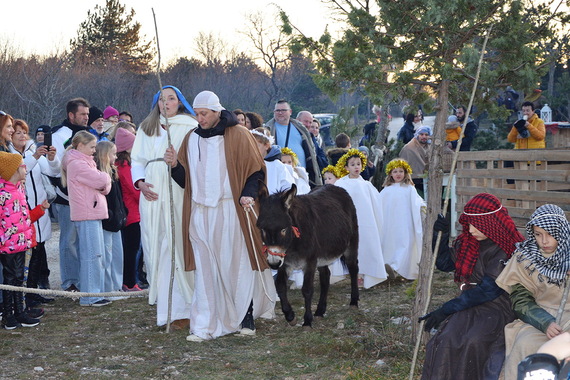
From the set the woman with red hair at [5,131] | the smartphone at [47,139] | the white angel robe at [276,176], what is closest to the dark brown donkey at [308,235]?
the white angel robe at [276,176]

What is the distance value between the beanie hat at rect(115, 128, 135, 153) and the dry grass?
232 cm

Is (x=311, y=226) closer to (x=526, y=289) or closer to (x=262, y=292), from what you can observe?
(x=262, y=292)

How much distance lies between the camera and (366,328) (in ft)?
23.9

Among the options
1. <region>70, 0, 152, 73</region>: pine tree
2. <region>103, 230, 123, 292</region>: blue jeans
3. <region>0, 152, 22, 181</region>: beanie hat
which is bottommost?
<region>103, 230, 123, 292</region>: blue jeans

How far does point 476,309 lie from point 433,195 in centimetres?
164

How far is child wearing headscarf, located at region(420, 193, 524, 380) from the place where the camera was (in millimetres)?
4613

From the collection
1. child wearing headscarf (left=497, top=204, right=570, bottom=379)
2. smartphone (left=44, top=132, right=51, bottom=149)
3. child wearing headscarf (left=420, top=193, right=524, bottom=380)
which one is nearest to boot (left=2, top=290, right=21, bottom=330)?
smartphone (left=44, top=132, right=51, bottom=149)

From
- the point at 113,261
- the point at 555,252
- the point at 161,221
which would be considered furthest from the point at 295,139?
the point at 555,252

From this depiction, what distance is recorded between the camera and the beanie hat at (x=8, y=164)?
7203mm

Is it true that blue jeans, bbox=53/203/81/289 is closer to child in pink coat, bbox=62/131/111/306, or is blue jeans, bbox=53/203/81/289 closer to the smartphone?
child in pink coat, bbox=62/131/111/306

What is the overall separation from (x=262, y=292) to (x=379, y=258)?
2.59m

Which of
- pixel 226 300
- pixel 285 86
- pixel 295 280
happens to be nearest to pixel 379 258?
pixel 295 280

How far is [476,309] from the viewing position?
4.82 metres

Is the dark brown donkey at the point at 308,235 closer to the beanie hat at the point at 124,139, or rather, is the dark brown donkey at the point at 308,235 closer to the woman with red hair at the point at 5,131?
the beanie hat at the point at 124,139
